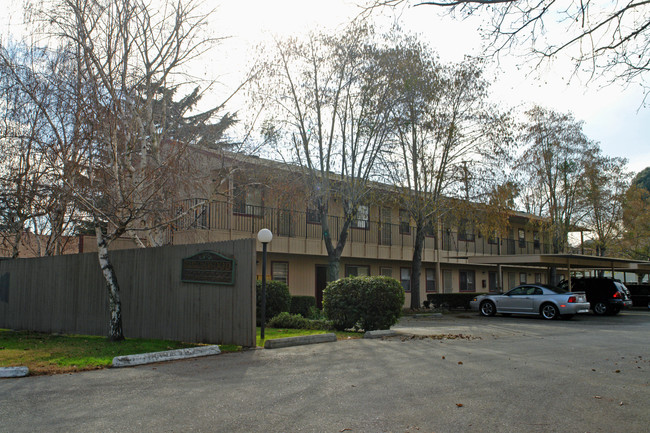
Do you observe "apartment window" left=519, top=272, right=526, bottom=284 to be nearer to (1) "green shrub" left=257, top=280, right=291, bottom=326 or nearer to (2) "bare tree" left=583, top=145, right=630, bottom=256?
(2) "bare tree" left=583, top=145, right=630, bottom=256

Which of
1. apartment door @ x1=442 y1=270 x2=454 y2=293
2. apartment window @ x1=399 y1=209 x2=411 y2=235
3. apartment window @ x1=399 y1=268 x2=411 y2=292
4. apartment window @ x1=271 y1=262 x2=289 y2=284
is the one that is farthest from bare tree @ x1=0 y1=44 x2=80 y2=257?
apartment door @ x1=442 y1=270 x2=454 y2=293

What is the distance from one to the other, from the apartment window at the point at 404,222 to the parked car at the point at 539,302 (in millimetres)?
4958

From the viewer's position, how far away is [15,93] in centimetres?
1275

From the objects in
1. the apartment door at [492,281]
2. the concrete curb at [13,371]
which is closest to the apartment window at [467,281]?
the apartment door at [492,281]

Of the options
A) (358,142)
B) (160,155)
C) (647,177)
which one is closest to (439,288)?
(358,142)

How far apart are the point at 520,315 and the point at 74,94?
64.3ft

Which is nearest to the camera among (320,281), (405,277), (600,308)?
(600,308)

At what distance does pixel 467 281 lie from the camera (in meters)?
36.6

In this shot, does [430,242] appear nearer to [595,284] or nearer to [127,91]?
[595,284]

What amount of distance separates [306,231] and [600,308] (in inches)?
558

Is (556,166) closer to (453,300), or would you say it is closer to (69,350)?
(453,300)

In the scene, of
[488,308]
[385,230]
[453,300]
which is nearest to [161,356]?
[488,308]

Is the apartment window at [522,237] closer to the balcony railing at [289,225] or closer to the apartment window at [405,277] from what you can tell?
the balcony railing at [289,225]

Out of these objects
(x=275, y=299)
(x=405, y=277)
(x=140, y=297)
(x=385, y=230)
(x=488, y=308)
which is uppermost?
(x=385, y=230)
